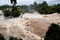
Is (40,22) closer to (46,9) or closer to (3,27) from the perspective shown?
(3,27)

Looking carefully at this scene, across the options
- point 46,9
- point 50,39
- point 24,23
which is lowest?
point 46,9

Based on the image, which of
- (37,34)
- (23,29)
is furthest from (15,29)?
(37,34)

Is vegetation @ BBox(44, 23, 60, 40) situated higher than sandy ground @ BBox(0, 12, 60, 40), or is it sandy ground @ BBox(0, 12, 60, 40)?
vegetation @ BBox(44, 23, 60, 40)

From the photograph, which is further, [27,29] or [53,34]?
[27,29]

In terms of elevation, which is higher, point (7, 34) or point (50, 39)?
point (50, 39)

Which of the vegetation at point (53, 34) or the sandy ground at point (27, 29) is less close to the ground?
the vegetation at point (53, 34)

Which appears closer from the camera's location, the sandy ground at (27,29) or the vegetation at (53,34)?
the vegetation at (53,34)

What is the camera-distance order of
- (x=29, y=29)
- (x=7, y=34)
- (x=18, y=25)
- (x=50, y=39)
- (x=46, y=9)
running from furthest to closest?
(x=46, y=9), (x=18, y=25), (x=29, y=29), (x=7, y=34), (x=50, y=39)

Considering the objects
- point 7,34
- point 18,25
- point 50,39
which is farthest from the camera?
point 18,25

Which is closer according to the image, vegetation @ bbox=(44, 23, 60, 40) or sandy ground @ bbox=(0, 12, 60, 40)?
vegetation @ bbox=(44, 23, 60, 40)

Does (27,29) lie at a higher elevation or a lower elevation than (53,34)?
lower

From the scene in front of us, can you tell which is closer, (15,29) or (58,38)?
(58,38)

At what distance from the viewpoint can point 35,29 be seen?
28.5m

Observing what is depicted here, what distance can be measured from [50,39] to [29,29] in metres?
11.3
